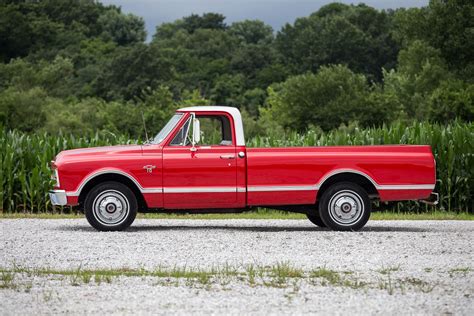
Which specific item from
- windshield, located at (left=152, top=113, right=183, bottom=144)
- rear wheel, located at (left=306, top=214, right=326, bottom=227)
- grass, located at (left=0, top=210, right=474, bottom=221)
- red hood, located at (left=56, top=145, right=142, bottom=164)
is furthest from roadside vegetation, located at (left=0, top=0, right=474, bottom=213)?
red hood, located at (left=56, top=145, right=142, bottom=164)

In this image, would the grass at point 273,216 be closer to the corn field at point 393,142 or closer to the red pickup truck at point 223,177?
the corn field at point 393,142

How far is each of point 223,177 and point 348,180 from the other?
6.50ft

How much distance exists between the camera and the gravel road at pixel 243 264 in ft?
29.7

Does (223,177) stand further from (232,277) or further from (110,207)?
(232,277)

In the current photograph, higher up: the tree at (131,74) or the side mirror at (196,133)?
the tree at (131,74)

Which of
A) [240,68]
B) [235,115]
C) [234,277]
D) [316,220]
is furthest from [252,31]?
[234,277]

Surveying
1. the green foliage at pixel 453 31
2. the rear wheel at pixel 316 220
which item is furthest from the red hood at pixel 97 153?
the green foliage at pixel 453 31

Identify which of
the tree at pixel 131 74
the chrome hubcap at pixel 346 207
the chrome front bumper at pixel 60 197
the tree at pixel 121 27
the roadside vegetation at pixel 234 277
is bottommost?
the roadside vegetation at pixel 234 277

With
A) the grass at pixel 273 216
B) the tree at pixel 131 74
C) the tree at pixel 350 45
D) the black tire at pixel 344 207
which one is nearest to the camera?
the black tire at pixel 344 207

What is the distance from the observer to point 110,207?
15664 mm

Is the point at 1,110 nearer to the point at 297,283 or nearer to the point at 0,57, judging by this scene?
the point at 0,57

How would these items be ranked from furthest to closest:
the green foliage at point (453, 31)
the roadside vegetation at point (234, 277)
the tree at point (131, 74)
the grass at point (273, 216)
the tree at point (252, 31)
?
the tree at point (252, 31) → the tree at point (131, 74) → the green foliage at point (453, 31) → the grass at point (273, 216) → the roadside vegetation at point (234, 277)

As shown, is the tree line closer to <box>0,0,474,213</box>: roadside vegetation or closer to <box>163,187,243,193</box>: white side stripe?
<box>0,0,474,213</box>: roadside vegetation

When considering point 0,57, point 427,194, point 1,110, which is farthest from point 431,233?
point 0,57
